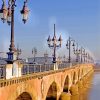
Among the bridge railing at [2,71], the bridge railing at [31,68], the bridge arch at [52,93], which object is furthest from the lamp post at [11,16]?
the bridge arch at [52,93]

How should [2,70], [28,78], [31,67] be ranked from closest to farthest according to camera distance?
[2,70] < [28,78] < [31,67]

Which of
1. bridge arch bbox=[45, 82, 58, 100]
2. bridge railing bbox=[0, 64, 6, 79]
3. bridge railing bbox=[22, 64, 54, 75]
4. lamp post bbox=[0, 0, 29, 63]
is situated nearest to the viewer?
bridge railing bbox=[0, 64, 6, 79]

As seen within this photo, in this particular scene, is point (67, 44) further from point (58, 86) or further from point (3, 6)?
point (3, 6)

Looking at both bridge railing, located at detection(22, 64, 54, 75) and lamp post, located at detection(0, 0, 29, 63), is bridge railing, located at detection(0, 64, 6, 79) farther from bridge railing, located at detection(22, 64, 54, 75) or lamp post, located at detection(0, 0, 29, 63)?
bridge railing, located at detection(22, 64, 54, 75)

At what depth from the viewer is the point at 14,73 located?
736 inches

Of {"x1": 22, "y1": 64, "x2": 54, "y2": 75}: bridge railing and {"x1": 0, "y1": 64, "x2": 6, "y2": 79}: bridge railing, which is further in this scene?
{"x1": 22, "y1": 64, "x2": 54, "y2": 75}: bridge railing

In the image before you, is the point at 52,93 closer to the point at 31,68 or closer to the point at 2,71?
the point at 31,68

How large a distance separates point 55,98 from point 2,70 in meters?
22.1

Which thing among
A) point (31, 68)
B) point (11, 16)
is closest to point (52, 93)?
point (31, 68)

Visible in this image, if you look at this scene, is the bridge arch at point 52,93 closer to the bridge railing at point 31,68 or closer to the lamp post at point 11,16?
the bridge railing at point 31,68

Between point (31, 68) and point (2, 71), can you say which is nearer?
point (2, 71)

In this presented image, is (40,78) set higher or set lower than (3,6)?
lower

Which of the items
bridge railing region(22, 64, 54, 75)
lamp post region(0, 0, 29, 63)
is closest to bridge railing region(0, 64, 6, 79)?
lamp post region(0, 0, 29, 63)

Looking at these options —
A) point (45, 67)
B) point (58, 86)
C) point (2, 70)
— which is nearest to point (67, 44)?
point (58, 86)
